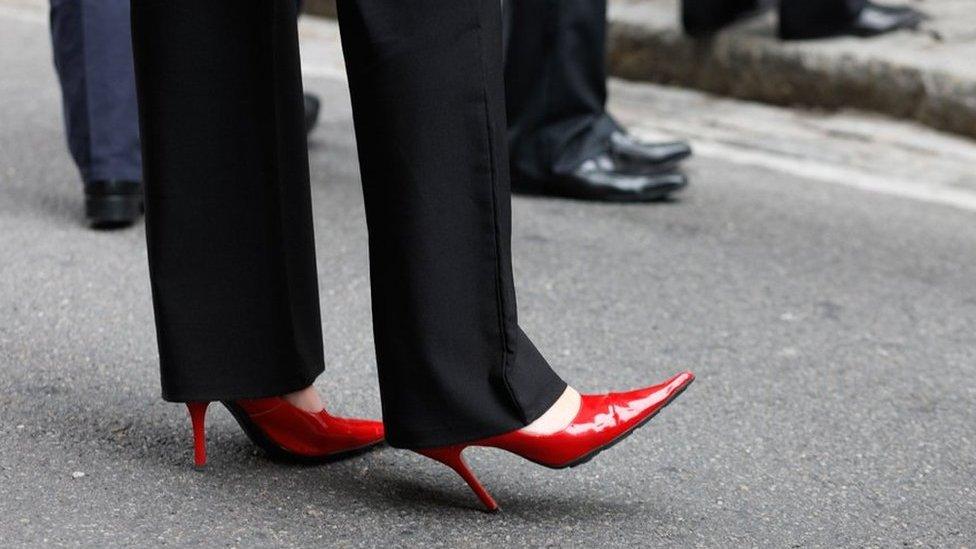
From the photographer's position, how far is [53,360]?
222 cm

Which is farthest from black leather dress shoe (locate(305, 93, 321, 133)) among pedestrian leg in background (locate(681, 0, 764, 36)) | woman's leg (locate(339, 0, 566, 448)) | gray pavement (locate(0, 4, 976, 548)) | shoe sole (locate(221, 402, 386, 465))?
woman's leg (locate(339, 0, 566, 448))

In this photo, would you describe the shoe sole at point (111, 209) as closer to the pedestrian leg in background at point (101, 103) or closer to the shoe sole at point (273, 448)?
the pedestrian leg in background at point (101, 103)

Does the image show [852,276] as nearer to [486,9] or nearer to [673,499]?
[673,499]

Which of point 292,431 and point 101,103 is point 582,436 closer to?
point 292,431

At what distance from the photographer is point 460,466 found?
170cm

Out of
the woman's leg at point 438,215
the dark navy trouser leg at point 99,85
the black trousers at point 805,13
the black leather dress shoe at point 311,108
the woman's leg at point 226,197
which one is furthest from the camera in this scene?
the black trousers at point 805,13

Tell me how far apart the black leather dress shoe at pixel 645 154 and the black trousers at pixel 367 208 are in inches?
69.5

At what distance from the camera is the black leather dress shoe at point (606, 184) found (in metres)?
3.38

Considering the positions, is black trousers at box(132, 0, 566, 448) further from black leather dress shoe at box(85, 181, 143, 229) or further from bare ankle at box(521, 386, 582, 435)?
black leather dress shoe at box(85, 181, 143, 229)

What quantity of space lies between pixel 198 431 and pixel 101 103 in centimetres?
129

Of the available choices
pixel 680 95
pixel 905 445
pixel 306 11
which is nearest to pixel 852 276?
pixel 905 445

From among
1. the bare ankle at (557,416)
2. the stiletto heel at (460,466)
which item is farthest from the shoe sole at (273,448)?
the bare ankle at (557,416)

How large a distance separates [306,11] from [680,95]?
5.97 ft

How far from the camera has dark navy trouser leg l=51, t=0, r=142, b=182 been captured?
9.43ft
